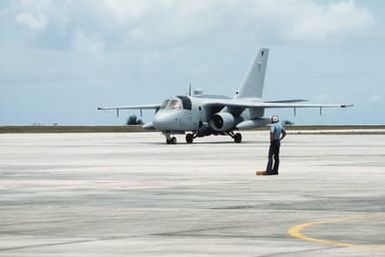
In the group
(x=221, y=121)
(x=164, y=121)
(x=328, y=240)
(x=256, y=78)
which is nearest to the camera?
(x=328, y=240)

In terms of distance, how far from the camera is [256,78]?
82.1 meters

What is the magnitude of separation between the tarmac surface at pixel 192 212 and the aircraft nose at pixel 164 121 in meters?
32.7

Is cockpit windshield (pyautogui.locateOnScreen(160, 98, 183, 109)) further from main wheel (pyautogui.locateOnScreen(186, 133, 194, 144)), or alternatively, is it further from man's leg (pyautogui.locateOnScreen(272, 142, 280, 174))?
man's leg (pyautogui.locateOnScreen(272, 142, 280, 174))

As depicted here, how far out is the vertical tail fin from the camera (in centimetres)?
8119

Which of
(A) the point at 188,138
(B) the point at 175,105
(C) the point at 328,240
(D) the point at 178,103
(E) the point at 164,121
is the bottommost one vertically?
(C) the point at 328,240

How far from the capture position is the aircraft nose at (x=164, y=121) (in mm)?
68750

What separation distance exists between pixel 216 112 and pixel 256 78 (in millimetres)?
8642

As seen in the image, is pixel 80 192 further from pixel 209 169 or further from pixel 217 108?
pixel 217 108

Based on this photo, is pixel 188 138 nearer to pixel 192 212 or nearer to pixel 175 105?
pixel 175 105

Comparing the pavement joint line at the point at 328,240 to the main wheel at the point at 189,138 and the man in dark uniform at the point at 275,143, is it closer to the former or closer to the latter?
the man in dark uniform at the point at 275,143

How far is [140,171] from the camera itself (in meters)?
34.5

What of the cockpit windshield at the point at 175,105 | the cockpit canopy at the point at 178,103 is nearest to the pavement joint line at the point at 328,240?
the cockpit windshield at the point at 175,105

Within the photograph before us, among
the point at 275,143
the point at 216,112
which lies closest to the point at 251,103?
the point at 216,112

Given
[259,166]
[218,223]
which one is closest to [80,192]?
[218,223]
